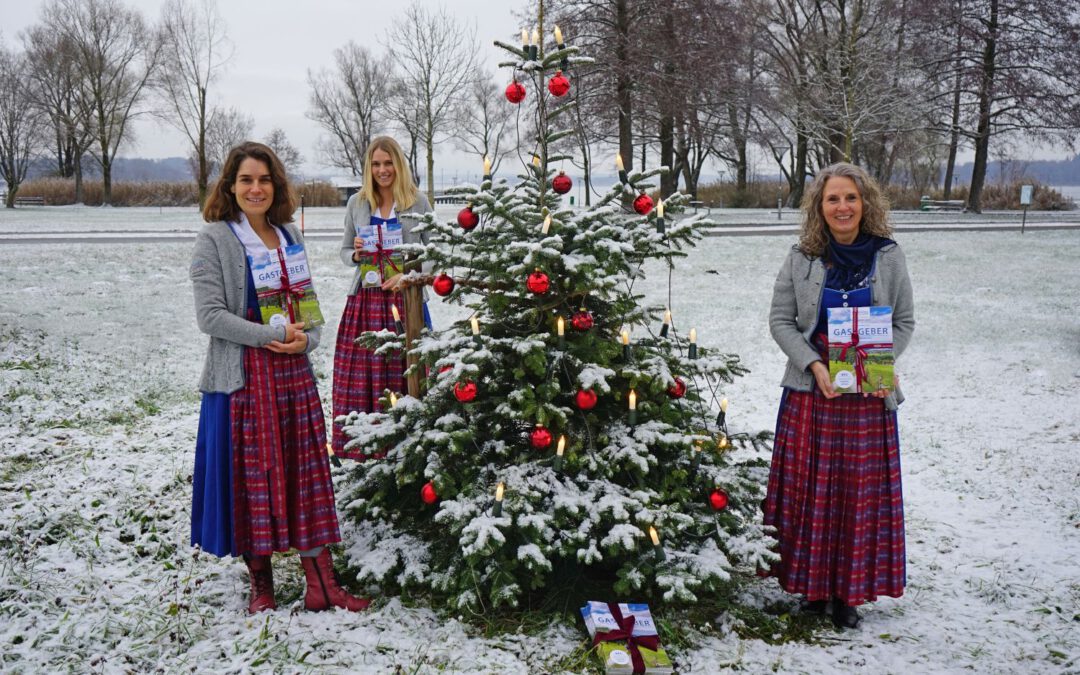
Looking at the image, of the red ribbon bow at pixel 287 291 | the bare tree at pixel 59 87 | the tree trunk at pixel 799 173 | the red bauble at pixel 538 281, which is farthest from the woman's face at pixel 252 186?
the bare tree at pixel 59 87

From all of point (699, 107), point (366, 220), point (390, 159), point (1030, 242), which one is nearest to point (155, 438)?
point (366, 220)

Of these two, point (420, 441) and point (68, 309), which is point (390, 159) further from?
point (68, 309)

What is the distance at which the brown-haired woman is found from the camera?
3371 mm

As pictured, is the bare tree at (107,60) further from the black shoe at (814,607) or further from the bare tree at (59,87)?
the black shoe at (814,607)

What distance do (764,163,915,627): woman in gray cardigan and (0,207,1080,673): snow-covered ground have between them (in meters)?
0.34

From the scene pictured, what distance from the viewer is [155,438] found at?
618 centimetres

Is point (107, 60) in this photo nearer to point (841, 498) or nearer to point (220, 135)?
point (220, 135)

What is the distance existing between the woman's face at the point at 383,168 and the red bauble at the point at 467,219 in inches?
60.1

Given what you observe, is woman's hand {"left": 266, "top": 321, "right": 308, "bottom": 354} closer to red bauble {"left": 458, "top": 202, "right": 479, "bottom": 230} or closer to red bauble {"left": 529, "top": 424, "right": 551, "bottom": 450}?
red bauble {"left": 458, "top": 202, "right": 479, "bottom": 230}

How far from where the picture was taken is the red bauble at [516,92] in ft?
11.3

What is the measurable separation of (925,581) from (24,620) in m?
4.55

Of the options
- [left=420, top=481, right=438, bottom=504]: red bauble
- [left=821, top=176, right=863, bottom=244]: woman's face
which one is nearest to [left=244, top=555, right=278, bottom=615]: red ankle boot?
[left=420, top=481, right=438, bottom=504]: red bauble

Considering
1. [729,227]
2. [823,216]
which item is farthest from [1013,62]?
[823,216]

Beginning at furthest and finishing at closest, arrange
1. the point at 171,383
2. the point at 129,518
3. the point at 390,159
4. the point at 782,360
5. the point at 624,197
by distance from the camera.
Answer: the point at 782,360
the point at 171,383
the point at 390,159
the point at 129,518
the point at 624,197
